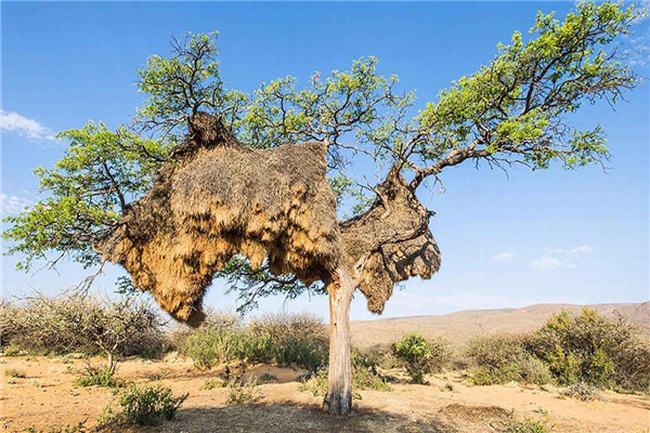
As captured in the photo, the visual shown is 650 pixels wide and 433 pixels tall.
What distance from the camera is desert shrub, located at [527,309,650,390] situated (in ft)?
52.1

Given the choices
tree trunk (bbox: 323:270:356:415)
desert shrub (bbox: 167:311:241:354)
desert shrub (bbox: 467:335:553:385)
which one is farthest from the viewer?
desert shrub (bbox: 167:311:241:354)

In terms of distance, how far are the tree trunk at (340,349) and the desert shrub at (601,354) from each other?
36.4 feet

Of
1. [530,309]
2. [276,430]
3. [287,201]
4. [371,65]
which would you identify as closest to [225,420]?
[276,430]

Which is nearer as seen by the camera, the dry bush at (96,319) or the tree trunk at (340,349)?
the tree trunk at (340,349)

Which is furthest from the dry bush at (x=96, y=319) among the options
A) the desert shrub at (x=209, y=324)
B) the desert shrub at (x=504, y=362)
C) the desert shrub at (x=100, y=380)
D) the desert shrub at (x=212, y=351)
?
the desert shrub at (x=504, y=362)

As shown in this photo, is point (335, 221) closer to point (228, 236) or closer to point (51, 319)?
point (228, 236)

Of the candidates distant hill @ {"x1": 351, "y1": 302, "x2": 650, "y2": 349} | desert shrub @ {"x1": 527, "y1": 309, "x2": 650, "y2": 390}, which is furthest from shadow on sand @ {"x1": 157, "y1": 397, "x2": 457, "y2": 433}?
distant hill @ {"x1": 351, "y1": 302, "x2": 650, "y2": 349}

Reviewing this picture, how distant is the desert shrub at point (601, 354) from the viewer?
1587 cm

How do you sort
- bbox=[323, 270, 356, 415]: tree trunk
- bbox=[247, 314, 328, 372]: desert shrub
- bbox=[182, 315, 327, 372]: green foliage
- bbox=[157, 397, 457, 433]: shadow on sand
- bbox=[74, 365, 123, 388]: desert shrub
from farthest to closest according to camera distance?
bbox=[247, 314, 328, 372]: desert shrub < bbox=[182, 315, 327, 372]: green foliage < bbox=[74, 365, 123, 388]: desert shrub < bbox=[323, 270, 356, 415]: tree trunk < bbox=[157, 397, 457, 433]: shadow on sand

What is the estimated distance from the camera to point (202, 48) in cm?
923

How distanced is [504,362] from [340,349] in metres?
13.0

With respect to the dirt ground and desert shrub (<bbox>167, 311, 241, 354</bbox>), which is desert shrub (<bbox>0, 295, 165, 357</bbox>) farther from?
desert shrub (<bbox>167, 311, 241, 354</bbox>)

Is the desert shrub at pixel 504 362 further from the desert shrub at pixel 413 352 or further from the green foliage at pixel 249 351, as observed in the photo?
the green foliage at pixel 249 351

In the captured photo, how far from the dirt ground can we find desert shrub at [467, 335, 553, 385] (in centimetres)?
167
